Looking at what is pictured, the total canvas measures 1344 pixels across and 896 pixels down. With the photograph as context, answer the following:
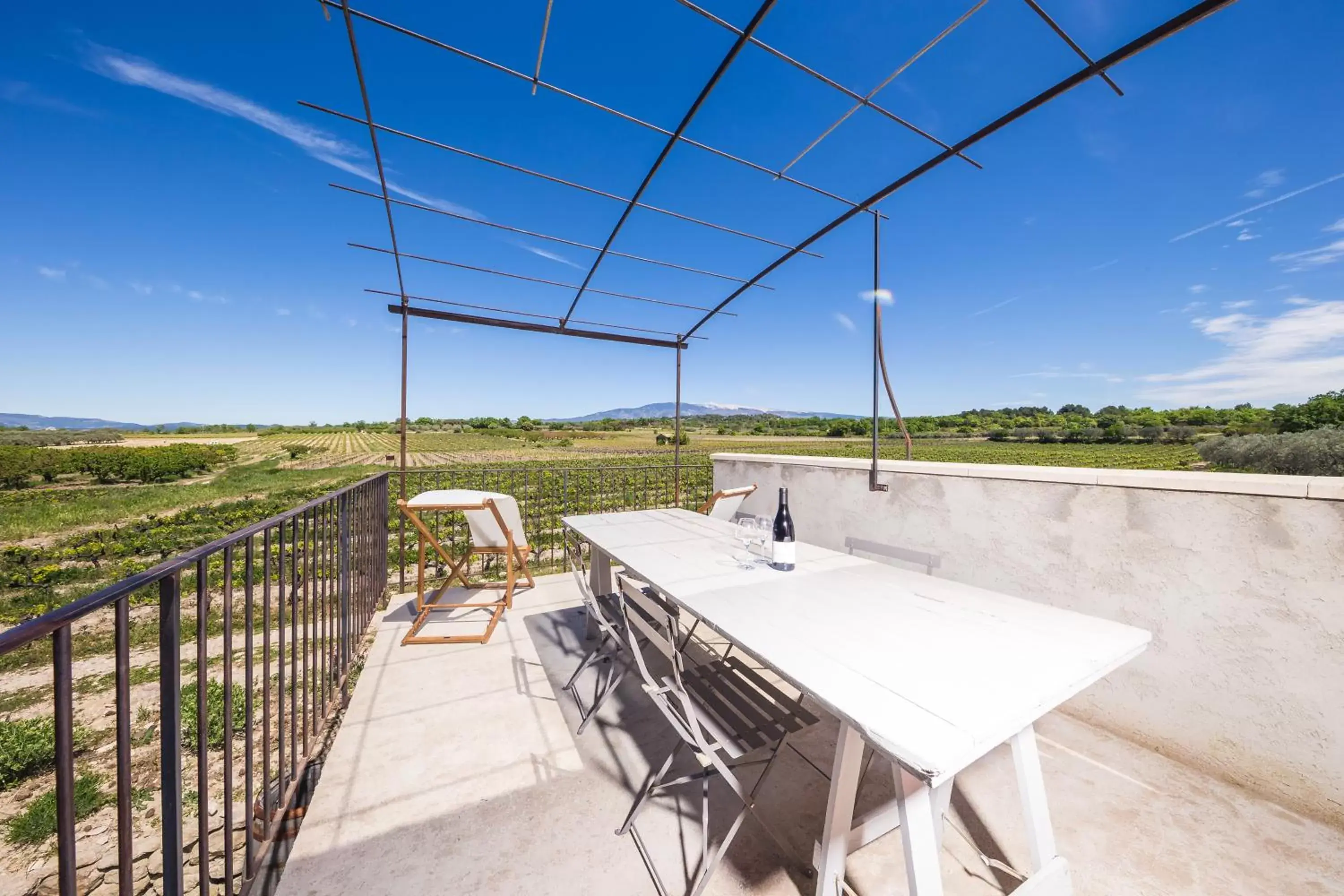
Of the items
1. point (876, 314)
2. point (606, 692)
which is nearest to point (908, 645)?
point (606, 692)

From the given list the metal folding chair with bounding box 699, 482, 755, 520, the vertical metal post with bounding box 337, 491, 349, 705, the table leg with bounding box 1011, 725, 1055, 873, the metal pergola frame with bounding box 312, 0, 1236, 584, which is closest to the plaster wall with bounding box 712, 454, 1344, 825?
the table leg with bounding box 1011, 725, 1055, 873

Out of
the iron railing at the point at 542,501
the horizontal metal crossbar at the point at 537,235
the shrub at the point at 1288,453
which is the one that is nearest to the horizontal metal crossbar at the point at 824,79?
the horizontal metal crossbar at the point at 537,235

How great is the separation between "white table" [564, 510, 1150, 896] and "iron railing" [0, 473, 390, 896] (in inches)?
46.6

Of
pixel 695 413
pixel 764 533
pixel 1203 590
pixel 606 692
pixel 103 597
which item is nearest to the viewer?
pixel 103 597

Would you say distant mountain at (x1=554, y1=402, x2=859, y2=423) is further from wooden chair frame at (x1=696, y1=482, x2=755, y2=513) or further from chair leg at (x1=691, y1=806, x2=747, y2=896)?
chair leg at (x1=691, y1=806, x2=747, y2=896)

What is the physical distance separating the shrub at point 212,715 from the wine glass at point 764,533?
2347 mm

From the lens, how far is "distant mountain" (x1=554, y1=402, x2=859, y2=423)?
8456 centimetres

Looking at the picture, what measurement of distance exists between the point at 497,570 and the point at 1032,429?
51.8 metres

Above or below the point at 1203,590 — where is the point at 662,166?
above

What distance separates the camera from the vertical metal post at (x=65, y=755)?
0.60m

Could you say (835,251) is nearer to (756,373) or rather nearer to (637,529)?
(637,529)

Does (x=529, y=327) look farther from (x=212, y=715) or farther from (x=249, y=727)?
(x=249, y=727)

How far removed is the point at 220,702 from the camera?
2.58 meters

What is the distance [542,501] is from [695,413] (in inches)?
3816
